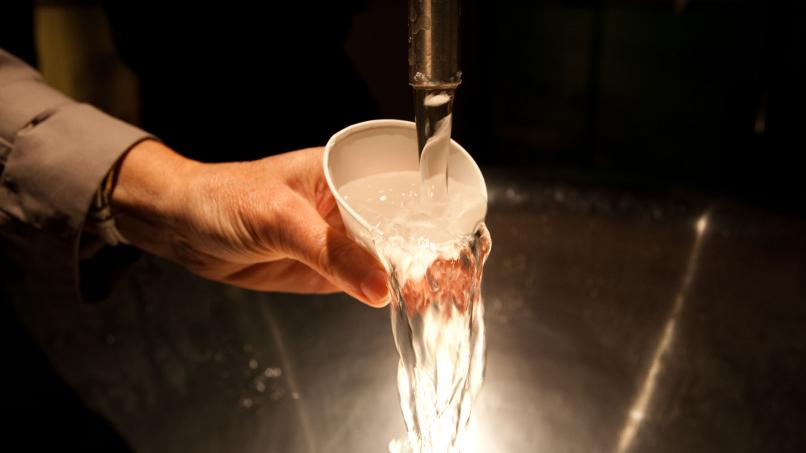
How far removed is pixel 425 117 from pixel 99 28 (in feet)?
2.81

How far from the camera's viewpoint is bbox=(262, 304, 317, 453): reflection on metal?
0.54 m

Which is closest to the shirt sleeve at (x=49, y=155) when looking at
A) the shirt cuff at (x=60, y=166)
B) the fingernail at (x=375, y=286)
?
the shirt cuff at (x=60, y=166)

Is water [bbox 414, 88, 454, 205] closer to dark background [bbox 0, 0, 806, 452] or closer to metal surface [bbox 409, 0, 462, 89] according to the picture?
Result: metal surface [bbox 409, 0, 462, 89]

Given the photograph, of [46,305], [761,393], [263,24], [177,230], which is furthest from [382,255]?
[263,24]

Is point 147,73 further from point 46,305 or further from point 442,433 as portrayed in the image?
point 442,433

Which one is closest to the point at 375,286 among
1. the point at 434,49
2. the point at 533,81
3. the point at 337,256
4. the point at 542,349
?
the point at 337,256

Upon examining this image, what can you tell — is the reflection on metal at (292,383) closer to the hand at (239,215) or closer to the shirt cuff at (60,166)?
the hand at (239,215)

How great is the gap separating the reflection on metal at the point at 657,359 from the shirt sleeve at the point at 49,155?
0.46 metres

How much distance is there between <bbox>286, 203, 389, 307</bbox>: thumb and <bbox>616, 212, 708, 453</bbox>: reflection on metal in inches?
9.6

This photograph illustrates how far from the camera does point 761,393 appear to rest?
1.82 feet

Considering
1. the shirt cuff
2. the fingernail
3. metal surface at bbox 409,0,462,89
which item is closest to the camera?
metal surface at bbox 409,0,462,89

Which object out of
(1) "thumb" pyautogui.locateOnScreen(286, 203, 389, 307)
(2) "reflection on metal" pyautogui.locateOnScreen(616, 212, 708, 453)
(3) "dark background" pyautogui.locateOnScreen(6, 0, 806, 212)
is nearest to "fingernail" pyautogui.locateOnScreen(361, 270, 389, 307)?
(1) "thumb" pyautogui.locateOnScreen(286, 203, 389, 307)

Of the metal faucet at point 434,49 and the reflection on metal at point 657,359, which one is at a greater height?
the metal faucet at point 434,49

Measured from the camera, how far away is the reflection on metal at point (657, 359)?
21.1 inches
